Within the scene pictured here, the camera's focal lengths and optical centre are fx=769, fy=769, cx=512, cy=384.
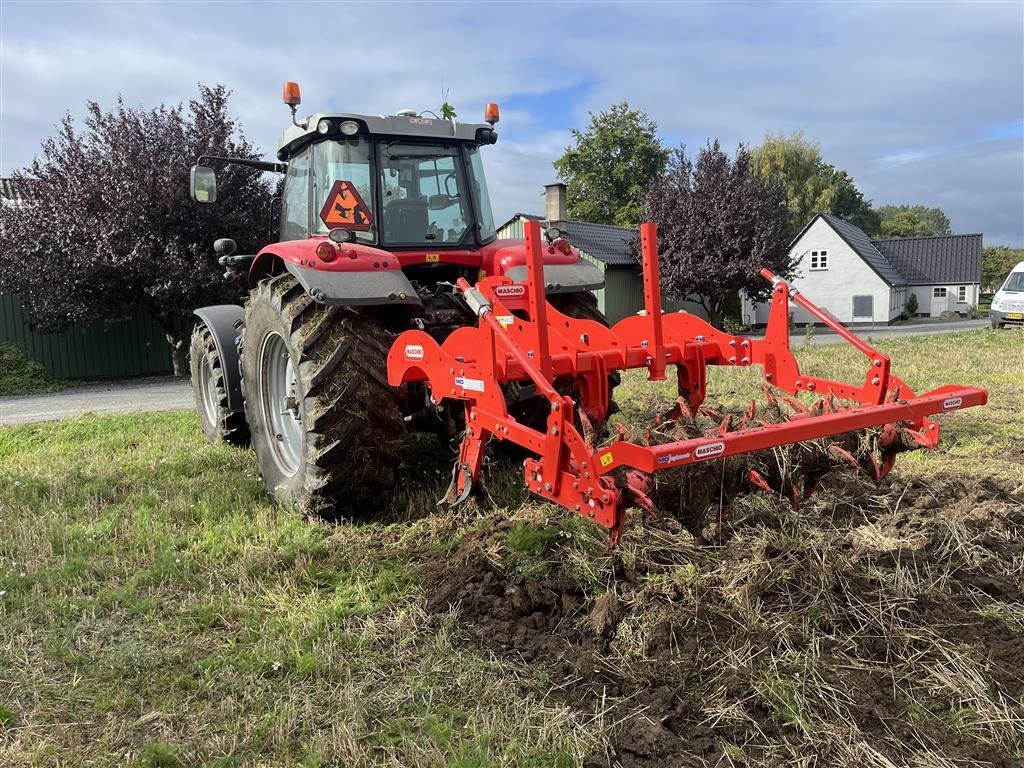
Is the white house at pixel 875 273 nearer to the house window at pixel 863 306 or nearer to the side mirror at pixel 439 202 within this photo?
→ the house window at pixel 863 306

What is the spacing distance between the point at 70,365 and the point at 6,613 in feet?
39.9

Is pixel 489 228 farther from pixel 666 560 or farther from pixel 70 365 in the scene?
pixel 70 365

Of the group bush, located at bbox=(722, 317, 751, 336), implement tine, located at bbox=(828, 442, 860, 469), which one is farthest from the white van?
implement tine, located at bbox=(828, 442, 860, 469)

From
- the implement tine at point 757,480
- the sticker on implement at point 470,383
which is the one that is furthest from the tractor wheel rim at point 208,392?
the implement tine at point 757,480

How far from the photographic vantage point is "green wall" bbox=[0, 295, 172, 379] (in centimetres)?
1339

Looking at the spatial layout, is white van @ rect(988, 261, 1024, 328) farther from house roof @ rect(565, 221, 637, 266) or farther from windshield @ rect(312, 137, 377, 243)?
windshield @ rect(312, 137, 377, 243)

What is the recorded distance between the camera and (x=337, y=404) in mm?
3910

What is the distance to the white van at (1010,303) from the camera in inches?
768

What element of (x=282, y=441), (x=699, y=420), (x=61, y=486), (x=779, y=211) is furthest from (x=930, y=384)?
(x=779, y=211)

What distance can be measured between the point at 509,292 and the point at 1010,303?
20238 mm

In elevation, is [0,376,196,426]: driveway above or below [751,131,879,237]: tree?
below

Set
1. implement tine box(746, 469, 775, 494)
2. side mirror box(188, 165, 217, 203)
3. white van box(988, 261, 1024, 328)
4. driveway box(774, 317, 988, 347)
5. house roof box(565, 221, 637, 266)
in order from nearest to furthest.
→ implement tine box(746, 469, 775, 494) < side mirror box(188, 165, 217, 203) < white van box(988, 261, 1024, 328) < driveway box(774, 317, 988, 347) < house roof box(565, 221, 637, 266)

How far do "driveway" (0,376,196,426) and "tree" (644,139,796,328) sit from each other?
1458 centimetres

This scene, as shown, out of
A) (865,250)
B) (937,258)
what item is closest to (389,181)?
(865,250)
